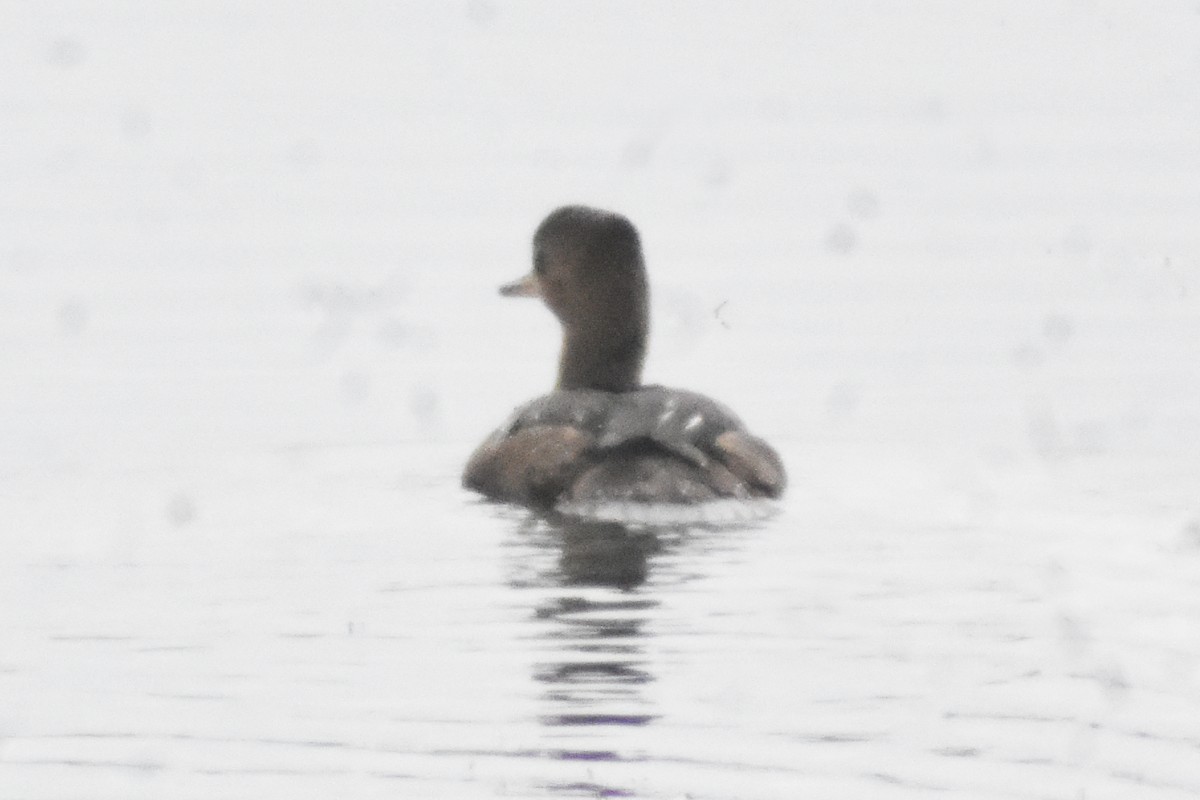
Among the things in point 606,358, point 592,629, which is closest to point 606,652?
point 592,629

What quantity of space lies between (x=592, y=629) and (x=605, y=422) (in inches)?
113

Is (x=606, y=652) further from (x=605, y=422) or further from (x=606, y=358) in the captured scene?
(x=606, y=358)

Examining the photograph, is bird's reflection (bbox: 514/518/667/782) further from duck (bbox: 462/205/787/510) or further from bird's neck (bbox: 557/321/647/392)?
bird's neck (bbox: 557/321/647/392)

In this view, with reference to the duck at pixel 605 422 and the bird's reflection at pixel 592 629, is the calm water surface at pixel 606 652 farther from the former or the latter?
the duck at pixel 605 422

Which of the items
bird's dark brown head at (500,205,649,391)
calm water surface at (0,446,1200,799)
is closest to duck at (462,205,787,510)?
bird's dark brown head at (500,205,649,391)

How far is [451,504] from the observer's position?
12305 mm

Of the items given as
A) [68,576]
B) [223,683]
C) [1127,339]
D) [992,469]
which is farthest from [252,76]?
[223,683]

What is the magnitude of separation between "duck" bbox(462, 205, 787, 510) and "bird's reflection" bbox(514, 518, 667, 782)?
11.2 inches

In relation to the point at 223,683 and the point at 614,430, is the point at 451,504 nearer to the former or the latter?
the point at 614,430

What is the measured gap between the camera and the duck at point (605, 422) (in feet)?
38.7

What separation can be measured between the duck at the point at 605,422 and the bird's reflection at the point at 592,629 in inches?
11.2

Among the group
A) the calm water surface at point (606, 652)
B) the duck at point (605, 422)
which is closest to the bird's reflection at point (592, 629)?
the calm water surface at point (606, 652)

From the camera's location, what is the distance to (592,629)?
363 inches

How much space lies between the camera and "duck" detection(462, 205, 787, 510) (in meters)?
11.8
